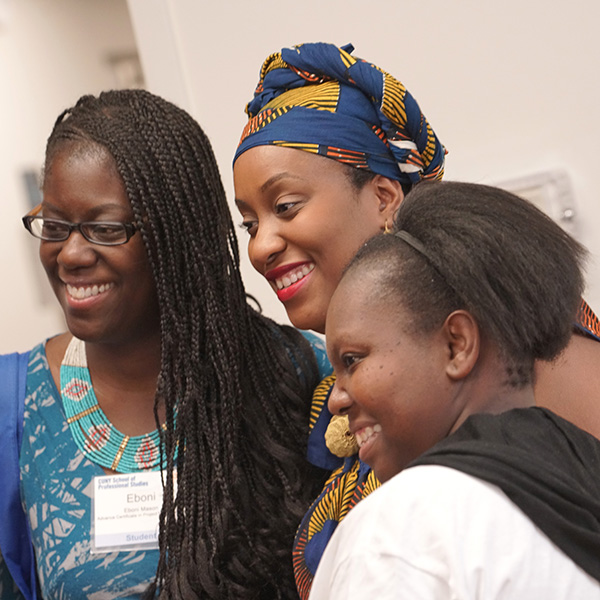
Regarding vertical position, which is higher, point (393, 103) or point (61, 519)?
point (393, 103)

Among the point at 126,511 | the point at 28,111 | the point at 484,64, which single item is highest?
the point at 28,111

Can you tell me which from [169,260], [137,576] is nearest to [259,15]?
[169,260]

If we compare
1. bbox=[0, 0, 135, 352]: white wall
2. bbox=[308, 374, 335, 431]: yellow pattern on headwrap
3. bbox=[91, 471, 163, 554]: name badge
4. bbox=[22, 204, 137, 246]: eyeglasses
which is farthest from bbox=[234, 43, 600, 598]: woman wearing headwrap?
bbox=[0, 0, 135, 352]: white wall

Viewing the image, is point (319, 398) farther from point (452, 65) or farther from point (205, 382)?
point (452, 65)

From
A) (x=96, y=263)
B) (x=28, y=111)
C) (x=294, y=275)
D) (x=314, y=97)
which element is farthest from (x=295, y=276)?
(x=28, y=111)

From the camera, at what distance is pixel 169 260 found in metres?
1.96

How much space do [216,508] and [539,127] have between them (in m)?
1.58

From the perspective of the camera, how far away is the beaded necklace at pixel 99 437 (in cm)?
197

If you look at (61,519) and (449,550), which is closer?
(449,550)

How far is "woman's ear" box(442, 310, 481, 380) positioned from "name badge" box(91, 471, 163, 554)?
39.2 inches

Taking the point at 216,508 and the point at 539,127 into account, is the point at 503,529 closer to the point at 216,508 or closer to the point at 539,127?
the point at 216,508

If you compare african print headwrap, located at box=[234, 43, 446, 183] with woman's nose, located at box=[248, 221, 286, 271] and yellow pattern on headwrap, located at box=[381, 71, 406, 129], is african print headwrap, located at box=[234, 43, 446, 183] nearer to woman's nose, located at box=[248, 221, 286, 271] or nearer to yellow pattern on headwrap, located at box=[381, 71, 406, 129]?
yellow pattern on headwrap, located at box=[381, 71, 406, 129]

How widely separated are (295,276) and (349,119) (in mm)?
339

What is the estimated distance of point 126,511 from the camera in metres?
1.92
